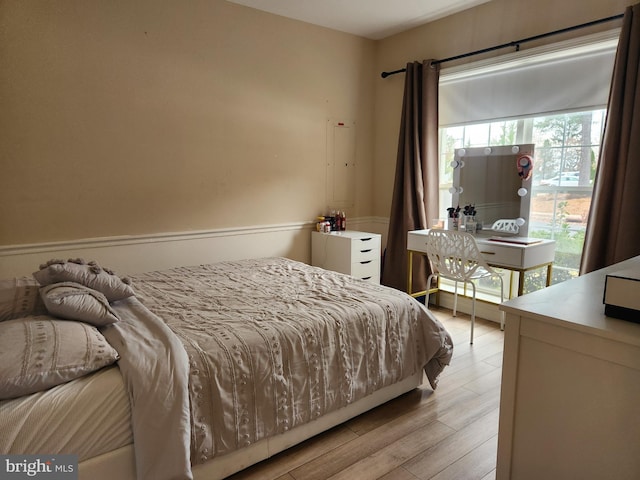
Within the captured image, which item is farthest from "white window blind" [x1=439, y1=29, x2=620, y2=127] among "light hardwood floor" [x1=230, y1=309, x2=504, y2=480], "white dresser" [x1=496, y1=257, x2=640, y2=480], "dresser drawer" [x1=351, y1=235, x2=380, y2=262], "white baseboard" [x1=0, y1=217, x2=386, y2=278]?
"white dresser" [x1=496, y1=257, x2=640, y2=480]

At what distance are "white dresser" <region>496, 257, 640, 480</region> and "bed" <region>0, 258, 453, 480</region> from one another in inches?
33.3

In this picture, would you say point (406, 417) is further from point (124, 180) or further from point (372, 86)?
point (372, 86)

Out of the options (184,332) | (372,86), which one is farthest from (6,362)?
(372,86)

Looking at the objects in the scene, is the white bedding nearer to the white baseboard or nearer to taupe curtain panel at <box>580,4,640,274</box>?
the white baseboard

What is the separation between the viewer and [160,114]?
119 inches

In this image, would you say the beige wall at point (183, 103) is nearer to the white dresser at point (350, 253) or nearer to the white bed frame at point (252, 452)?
the white dresser at point (350, 253)

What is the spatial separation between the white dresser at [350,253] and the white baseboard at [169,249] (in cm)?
19

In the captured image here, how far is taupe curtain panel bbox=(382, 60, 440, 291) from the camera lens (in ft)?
12.3

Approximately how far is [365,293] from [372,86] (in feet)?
9.02

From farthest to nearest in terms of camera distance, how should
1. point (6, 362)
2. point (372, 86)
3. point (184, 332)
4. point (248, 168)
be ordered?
1. point (372, 86)
2. point (248, 168)
3. point (184, 332)
4. point (6, 362)

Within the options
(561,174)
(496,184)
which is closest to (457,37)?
(496,184)

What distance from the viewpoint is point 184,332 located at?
5.82ft

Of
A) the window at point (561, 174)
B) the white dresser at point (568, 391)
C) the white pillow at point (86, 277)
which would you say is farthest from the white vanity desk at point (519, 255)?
the white pillow at point (86, 277)
